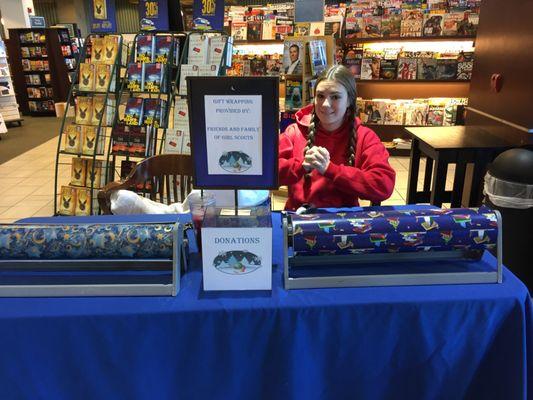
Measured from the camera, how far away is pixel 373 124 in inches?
236

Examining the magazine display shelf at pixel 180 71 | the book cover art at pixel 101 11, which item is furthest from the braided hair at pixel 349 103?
the book cover art at pixel 101 11

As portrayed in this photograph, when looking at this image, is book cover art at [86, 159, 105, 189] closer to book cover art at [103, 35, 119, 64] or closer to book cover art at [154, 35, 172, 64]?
Answer: book cover art at [103, 35, 119, 64]

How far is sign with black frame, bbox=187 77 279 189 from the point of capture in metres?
1.17

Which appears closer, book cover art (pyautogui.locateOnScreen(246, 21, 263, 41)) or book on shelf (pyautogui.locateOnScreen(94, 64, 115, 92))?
book on shelf (pyautogui.locateOnScreen(94, 64, 115, 92))

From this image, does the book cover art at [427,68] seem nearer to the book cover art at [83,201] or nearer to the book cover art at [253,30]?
the book cover art at [253,30]

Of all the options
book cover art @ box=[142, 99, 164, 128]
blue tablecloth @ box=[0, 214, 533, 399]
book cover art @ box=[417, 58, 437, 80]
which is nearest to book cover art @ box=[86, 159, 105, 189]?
book cover art @ box=[142, 99, 164, 128]

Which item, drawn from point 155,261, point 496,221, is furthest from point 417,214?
point 155,261

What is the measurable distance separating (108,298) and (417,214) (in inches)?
35.5

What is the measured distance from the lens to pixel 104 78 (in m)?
3.65

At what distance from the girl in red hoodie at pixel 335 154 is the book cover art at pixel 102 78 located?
88.8 inches

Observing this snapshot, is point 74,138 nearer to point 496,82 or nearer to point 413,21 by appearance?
point 496,82

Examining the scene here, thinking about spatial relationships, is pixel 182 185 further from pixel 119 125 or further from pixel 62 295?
pixel 119 125

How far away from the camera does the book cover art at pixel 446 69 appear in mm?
5488

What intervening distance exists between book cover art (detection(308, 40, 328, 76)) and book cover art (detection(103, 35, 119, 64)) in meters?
1.77
